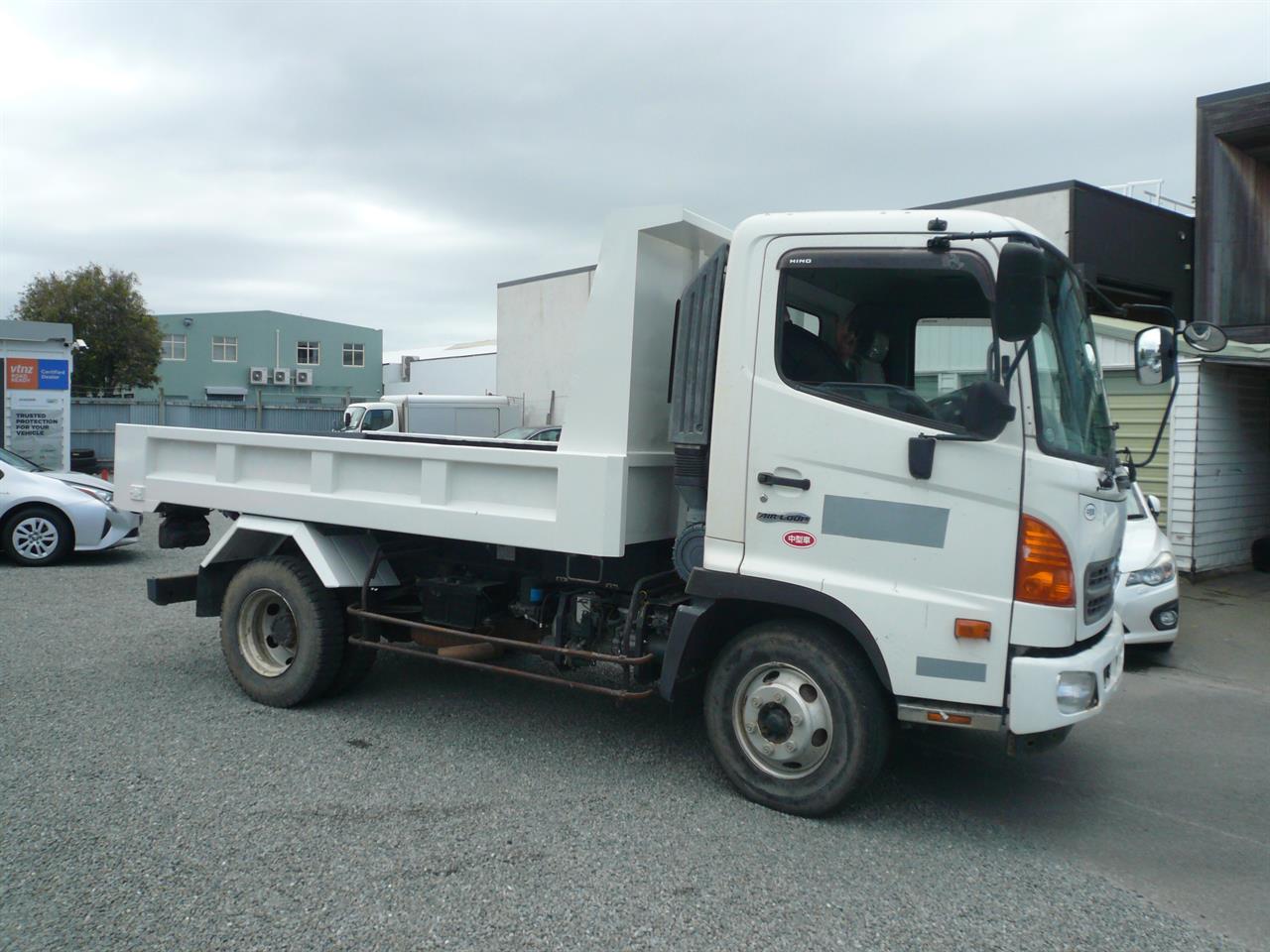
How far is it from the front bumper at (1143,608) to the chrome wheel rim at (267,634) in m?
6.05

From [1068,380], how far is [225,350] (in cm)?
5917

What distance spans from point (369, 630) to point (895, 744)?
3.12 metres

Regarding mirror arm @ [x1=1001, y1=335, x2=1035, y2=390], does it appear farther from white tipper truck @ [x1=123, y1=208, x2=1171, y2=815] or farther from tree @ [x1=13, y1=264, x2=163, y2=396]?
tree @ [x1=13, y1=264, x2=163, y2=396]

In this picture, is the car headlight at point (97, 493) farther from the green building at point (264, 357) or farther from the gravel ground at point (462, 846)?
the green building at point (264, 357)

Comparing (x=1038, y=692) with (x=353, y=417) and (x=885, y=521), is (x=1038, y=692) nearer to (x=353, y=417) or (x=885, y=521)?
(x=885, y=521)

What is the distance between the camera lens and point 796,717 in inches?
181

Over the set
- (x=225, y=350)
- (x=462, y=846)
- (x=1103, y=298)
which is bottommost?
(x=462, y=846)

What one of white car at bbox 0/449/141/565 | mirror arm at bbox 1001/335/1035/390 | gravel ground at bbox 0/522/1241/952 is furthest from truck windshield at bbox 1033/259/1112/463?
white car at bbox 0/449/141/565

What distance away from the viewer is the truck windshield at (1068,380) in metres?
4.23

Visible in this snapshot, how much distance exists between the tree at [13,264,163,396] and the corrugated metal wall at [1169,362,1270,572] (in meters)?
37.8

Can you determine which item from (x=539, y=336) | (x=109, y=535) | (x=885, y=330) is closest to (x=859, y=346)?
(x=885, y=330)

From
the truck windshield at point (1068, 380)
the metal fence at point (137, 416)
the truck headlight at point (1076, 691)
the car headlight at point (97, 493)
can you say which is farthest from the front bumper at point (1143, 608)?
the metal fence at point (137, 416)

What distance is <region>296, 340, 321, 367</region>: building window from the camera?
60.0 metres

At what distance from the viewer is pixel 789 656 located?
15.1 feet
